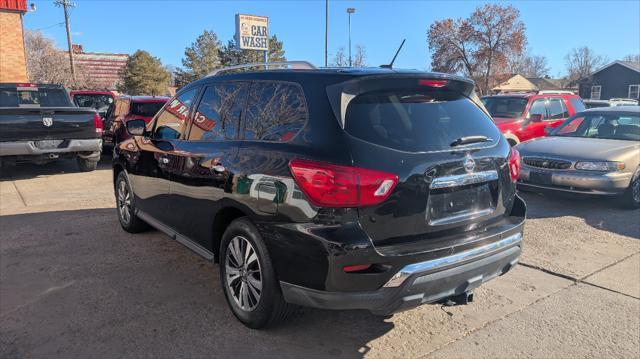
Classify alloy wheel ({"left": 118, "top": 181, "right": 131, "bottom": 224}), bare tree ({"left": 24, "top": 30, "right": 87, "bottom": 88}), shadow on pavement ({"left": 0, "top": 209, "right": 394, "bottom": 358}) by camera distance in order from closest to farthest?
shadow on pavement ({"left": 0, "top": 209, "right": 394, "bottom": 358}) < alloy wheel ({"left": 118, "top": 181, "right": 131, "bottom": 224}) < bare tree ({"left": 24, "top": 30, "right": 87, "bottom": 88})

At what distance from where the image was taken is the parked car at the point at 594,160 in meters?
6.69

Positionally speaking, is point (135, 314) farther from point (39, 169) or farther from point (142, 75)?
point (142, 75)

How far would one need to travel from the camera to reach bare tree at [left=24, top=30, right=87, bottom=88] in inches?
1663

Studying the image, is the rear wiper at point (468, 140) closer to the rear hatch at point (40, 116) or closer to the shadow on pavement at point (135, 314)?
the shadow on pavement at point (135, 314)

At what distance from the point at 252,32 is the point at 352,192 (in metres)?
17.7

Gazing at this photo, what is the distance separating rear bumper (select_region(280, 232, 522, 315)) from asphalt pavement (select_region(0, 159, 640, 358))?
507 millimetres

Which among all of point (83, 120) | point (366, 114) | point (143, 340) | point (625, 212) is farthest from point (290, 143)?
point (83, 120)

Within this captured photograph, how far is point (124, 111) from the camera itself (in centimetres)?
1109

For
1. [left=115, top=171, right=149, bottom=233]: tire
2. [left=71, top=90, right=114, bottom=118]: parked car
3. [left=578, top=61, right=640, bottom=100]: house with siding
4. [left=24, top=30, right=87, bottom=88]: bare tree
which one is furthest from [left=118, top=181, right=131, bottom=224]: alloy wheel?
[left=578, top=61, right=640, bottom=100]: house with siding

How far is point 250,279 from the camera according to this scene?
3246 millimetres

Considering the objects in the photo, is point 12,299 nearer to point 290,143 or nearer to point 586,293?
point 290,143

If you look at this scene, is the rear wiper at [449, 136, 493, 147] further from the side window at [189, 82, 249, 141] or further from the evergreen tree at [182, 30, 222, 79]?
the evergreen tree at [182, 30, 222, 79]

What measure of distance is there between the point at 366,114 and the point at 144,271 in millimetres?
2790

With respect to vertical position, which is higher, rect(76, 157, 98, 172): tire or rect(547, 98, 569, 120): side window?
rect(547, 98, 569, 120): side window
